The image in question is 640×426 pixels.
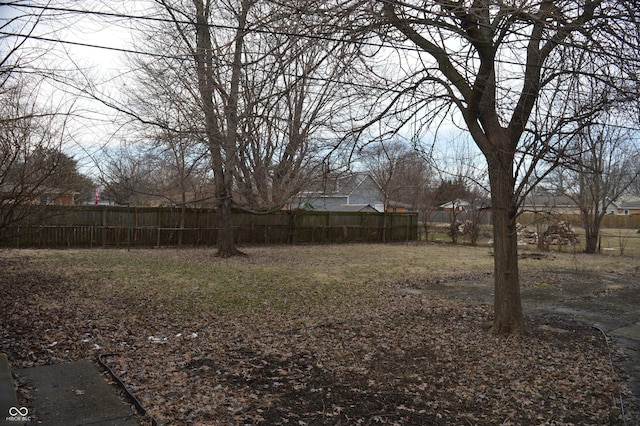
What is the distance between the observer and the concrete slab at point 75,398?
3734 millimetres

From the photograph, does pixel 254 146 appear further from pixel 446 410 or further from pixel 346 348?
pixel 446 410

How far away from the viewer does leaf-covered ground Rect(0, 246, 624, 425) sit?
414 cm

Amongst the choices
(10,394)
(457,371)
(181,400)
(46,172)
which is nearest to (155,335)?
(181,400)

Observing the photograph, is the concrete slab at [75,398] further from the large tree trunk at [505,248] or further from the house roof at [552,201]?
the house roof at [552,201]

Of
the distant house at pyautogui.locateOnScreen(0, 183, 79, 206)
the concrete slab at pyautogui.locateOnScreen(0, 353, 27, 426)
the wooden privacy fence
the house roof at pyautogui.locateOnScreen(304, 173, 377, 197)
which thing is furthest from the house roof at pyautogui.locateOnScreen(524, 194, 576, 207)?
the concrete slab at pyautogui.locateOnScreen(0, 353, 27, 426)

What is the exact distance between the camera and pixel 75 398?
4.12 m

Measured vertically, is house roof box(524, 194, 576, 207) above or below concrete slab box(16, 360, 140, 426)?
above

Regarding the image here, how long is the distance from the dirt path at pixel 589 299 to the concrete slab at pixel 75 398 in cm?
445

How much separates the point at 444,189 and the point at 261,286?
56.3 feet

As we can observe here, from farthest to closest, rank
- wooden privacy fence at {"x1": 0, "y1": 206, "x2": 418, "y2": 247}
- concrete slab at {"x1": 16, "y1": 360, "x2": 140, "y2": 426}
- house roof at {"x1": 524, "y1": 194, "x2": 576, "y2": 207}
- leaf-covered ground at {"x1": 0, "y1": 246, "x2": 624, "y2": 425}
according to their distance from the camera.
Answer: house roof at {"x1": 524, "y1": 194, "x2": 576, "y2": 207}, wooden privacy fence at {"x1": 0, "y1": 206, "x2": 418, "y2": 247}, leaf-covered ground at {"x1": 0, "y1": 246, "x2": 624, "y2": 425}, concrete slab at {"x1": 16, "y1": 360, "x2": 140, "y2": 426}

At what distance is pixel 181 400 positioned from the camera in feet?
13.6
